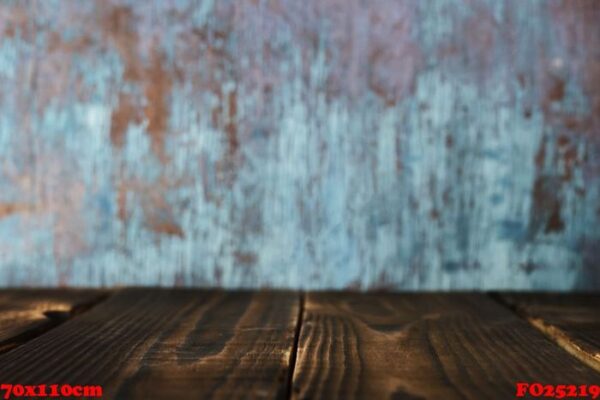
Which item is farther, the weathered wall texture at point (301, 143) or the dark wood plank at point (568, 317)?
the weathered wall texture at point (301, 143)

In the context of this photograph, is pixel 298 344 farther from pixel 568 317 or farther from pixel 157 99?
pixel 157 99

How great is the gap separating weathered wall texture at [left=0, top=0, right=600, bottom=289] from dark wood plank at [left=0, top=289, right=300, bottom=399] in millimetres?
164

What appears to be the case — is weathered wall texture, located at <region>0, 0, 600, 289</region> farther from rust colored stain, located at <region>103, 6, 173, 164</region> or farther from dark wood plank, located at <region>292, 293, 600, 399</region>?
dark wood plank, located at <region>292, 293, 600, 399</region>

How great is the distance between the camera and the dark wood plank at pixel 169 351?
1.55 feet

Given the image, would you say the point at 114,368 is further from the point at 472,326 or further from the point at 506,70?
the point at 506,70

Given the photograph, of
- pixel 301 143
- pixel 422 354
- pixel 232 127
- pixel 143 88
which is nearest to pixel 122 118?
pixel 143 88

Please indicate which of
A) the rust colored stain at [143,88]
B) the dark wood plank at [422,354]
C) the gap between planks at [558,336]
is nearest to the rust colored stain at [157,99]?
the rust colored stain at [143,88]

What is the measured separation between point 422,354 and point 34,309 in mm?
500

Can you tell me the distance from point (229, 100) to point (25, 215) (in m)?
0.37

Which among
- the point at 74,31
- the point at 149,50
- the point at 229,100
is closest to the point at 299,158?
the point at 229,100

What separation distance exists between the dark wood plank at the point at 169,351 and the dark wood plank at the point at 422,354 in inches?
1.3

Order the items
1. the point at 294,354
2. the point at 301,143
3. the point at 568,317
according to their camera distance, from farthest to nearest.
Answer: the point at 301,143
the point at 568,317
the point at 294,354

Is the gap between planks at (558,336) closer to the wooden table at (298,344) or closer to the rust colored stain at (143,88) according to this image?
the wooden table at (298,344)

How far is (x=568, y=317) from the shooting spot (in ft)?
2.41
